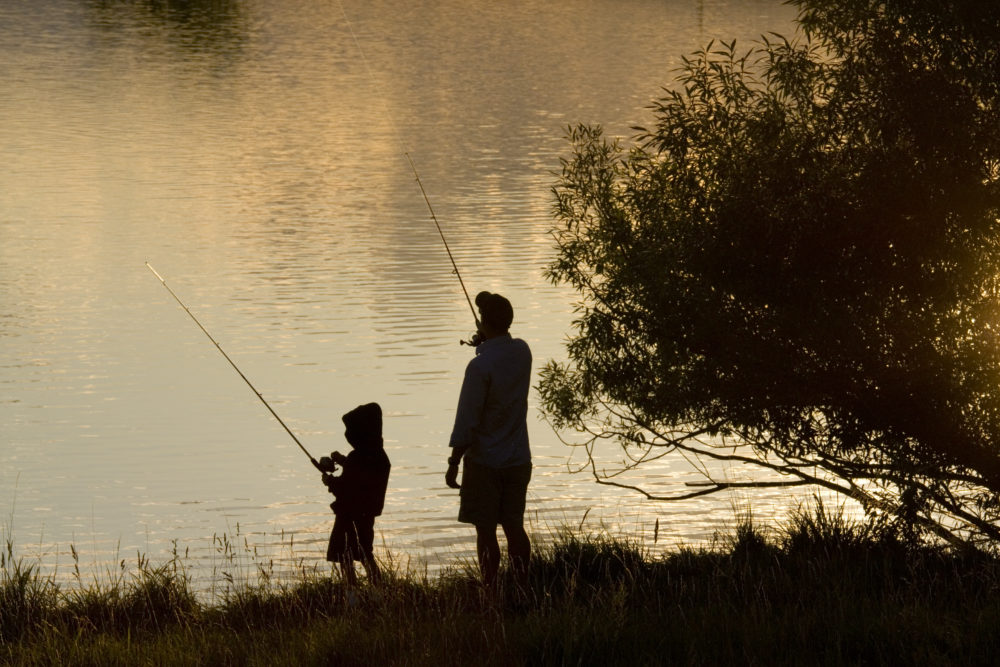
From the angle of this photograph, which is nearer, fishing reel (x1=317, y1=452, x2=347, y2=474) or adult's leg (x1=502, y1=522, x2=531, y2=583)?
adult's leg (x1=502, y1=522, x2=531, y2=583)

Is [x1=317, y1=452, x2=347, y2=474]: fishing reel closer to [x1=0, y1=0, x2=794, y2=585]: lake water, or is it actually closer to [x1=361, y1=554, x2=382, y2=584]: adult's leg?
[x1=361, y1=554, x2=382, y2=584]: adult's leg

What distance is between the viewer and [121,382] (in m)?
21.6

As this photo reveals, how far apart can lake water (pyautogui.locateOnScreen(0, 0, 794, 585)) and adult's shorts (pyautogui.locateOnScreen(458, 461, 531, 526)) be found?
3.42m

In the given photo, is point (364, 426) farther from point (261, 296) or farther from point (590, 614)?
point (261, 296)

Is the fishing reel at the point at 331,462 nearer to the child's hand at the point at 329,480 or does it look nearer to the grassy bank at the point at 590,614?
the child's hand at the point at 329,480

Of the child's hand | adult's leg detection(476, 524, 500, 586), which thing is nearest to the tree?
adult's leg detection(476, 524, 500, 586)

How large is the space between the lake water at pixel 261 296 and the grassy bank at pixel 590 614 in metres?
1.79

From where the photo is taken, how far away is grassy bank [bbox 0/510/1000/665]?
8.99 metres

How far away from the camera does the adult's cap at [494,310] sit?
989cm

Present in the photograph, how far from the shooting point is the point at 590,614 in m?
9.34

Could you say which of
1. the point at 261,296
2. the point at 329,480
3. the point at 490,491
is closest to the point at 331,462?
the point at 329,480

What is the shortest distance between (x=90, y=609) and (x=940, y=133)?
691cm

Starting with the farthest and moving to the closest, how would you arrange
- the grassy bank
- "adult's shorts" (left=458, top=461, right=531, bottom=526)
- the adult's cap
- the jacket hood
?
1. the jacket hood
2. "adult's shorts" (left=458, top=461, right=531, bottom=526)
3. the adult's cap
4. the grassy bank

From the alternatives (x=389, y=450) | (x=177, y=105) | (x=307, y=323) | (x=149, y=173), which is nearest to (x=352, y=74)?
(x=177, y=105)
